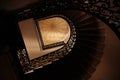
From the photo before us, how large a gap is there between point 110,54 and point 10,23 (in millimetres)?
3075

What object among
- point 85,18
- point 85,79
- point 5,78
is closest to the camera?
point 5,78

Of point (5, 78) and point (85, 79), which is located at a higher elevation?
point (5, 78)

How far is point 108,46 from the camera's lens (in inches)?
230

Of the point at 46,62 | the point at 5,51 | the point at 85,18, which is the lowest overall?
the point at 46,62

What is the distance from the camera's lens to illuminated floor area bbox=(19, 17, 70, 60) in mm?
7215

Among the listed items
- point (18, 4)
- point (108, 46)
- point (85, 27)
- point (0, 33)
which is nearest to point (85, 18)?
point (85, 27)

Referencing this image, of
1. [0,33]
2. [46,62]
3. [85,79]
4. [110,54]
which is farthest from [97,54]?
[0,33]

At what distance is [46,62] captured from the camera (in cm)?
654

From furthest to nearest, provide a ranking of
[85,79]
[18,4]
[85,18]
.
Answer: [85,79] → [85,18] → [18,4]

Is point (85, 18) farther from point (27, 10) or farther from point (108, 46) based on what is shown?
point (27, 10)

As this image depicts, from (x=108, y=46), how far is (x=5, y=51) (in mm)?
2988

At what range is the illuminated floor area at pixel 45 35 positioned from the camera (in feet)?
23.7

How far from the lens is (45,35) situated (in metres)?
7.78

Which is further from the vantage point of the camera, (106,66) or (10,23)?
(106,66)
